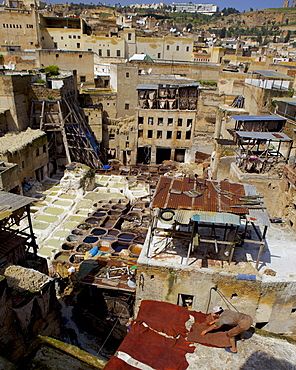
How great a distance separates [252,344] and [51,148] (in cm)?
2981

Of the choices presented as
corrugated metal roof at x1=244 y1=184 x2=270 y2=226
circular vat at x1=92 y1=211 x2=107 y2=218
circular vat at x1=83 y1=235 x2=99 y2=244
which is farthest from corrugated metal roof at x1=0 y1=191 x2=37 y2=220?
circular vat at x1=92 y1=211 x2=107 y2=218

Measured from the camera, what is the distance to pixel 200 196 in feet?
36.6

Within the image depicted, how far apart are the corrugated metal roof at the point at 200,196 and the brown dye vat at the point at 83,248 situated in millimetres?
8316

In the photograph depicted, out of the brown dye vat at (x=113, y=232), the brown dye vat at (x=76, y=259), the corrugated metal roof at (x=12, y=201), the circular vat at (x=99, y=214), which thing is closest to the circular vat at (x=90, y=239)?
the brown dye vat at (x=113, y=232)

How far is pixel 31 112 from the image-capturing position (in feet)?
108

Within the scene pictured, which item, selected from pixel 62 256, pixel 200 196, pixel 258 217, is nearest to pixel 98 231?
pixel 62 256

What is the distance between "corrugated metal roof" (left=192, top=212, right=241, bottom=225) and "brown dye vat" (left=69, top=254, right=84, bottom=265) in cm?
956

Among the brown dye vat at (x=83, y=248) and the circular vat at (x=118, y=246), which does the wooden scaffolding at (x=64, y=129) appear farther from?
the circular vat at (x=118, y=246)

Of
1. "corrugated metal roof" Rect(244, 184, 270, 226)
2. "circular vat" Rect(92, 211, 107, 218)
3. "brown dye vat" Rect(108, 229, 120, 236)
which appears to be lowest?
"circular vat" Rect(92, 211, 107, 218)

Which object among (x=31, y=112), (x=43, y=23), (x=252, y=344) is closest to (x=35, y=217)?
(x=31, y=112)

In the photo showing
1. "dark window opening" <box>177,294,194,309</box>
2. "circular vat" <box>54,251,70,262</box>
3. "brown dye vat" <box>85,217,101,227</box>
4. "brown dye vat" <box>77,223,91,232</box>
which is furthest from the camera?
"brown dye vat" <box>85,217,101,227</box>

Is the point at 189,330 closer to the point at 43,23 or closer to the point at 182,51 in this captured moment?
the point at 182,51

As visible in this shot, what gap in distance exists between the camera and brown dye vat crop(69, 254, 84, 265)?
17219 mm

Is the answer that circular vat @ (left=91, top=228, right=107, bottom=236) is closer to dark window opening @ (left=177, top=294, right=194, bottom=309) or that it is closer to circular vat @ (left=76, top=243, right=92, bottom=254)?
circular vat @ (left=76, top=243, right=92, bottom=254)
